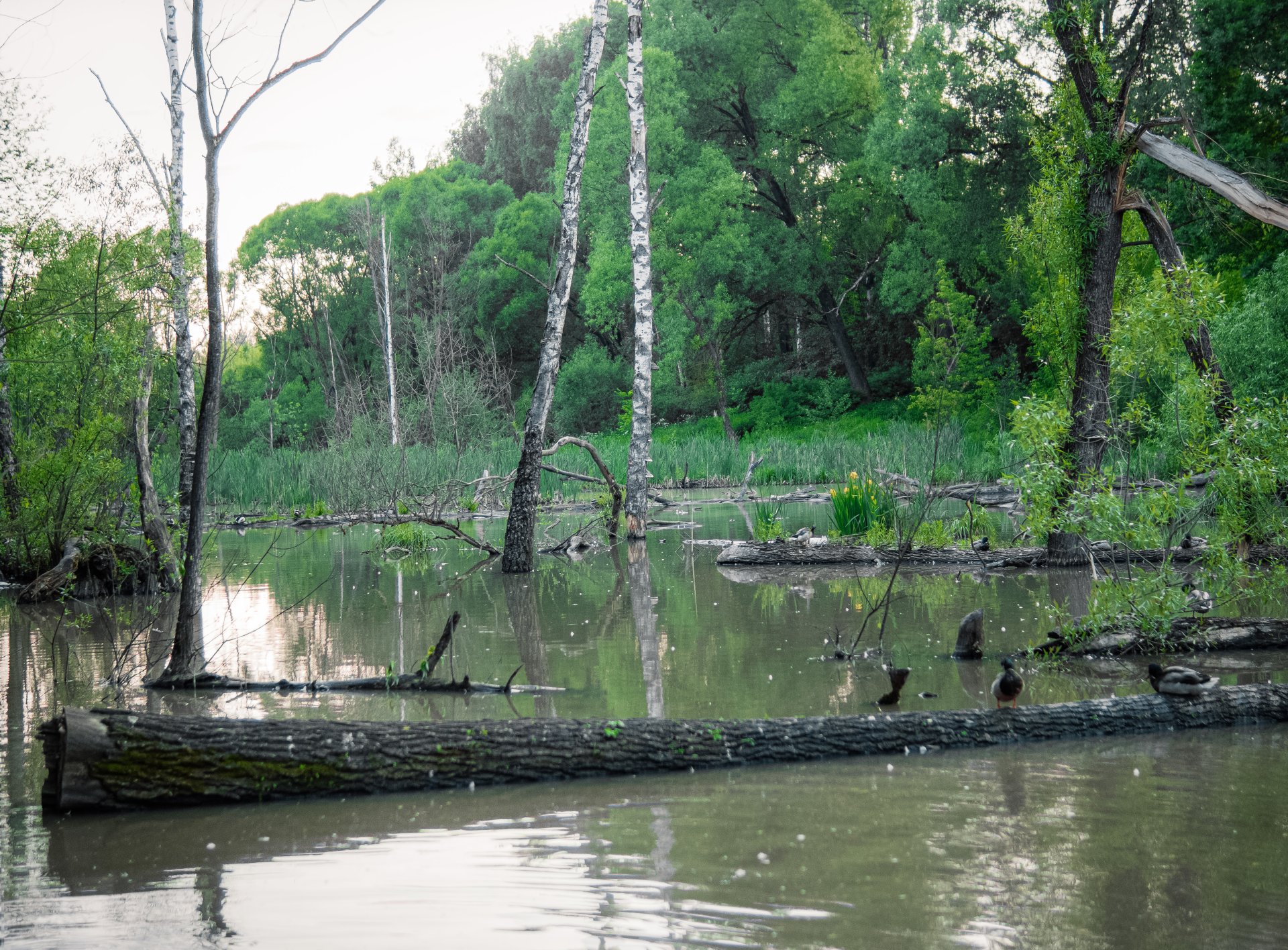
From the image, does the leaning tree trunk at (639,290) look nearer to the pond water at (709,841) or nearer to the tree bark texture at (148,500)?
the tree bark texture at (148,500)

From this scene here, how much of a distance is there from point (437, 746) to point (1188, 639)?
4751 mm

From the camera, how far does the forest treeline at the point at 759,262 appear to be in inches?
400

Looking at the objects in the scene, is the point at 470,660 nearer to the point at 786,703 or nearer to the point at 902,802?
the point at 786,703

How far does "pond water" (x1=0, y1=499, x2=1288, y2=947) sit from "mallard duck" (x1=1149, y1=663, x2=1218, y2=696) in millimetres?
218

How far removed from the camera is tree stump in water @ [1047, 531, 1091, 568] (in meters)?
10.7

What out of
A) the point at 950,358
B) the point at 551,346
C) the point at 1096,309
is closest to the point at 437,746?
the point at 1096,309

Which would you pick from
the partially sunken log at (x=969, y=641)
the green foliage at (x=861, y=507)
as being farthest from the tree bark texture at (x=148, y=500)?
the partially sunken log at (x=969, y=641)

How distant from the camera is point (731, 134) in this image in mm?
38781

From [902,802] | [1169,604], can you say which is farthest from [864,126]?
[902,802]

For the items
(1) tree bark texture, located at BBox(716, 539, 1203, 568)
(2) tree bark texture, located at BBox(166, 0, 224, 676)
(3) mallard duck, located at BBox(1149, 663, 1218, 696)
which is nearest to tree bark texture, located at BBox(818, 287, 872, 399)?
(1) tree bark texture, located at BBox(716, 539, 1203, 568)

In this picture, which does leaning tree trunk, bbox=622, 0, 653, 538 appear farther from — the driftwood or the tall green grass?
the driftwood

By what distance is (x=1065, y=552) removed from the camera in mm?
10781

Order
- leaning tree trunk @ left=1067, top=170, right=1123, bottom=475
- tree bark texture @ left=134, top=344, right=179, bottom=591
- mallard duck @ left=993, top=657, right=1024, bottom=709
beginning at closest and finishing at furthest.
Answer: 1. mallard duck @ left=993, top=657, right=1024, bottom=709
2. leaning tree trunk @ left=1067, top=170, right=1123, bottom=475
3. tree bark texture @ left=134, top=344, right=179, bottom=591

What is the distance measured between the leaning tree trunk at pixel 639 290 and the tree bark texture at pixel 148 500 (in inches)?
257
